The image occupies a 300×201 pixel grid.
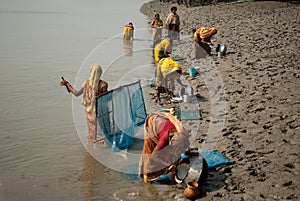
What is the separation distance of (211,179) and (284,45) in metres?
8.60

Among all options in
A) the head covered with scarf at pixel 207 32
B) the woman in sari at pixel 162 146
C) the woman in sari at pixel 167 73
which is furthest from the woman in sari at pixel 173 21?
the woman in sari at pixel 162 146

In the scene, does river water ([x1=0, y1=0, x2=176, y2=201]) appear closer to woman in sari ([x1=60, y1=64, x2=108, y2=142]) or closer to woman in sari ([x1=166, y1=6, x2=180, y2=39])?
woman in sari ([x1=60, y1=64, x2=108, y2=142])

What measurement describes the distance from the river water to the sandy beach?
1.24 meters

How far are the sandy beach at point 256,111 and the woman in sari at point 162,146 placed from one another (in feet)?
1.34

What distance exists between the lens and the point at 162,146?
16.8 feet

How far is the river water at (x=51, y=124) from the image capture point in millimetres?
5855

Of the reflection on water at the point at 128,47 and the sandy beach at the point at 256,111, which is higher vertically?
the sandy beach at the point at 256,111

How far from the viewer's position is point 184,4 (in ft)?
121

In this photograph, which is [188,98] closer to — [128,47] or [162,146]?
[162,146]

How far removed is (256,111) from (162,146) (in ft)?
10.4

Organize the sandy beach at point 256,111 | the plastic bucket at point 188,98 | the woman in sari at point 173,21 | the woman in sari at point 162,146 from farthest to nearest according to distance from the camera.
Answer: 1. the woman in sari at point 173,21
2. the plastic bucket at point 188,98
3. the sandy beach at point 256,111
4. the woman in sari at point 162,146

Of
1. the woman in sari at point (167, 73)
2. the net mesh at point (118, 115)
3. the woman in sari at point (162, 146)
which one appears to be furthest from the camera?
the woman in sari at point (167, 73)

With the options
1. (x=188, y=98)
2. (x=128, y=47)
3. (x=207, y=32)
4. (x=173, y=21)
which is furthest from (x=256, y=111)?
(x=128, y=47)

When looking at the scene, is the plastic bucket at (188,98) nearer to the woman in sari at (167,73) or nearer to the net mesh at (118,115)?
the woman in sari at (167,73)
